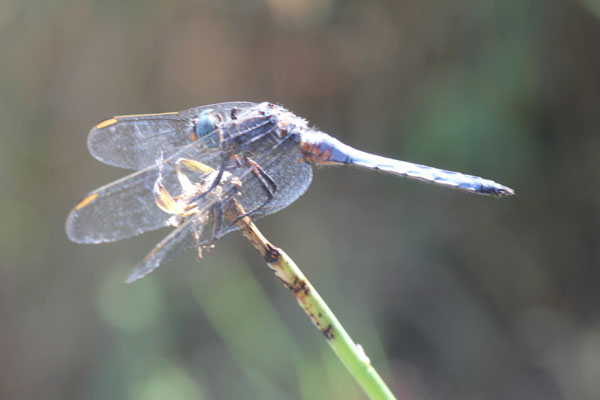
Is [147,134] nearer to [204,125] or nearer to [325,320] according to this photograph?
[204,125]

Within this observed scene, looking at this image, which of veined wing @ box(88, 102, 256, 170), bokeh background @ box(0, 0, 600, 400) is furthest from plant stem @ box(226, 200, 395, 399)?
bokeh background @ box(0, 0, 600, 400)

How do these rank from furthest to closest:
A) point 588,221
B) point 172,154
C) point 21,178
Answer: point 21,178, point 588,221, point 172,154

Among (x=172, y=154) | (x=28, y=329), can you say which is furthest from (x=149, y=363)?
(x=172, y=154)

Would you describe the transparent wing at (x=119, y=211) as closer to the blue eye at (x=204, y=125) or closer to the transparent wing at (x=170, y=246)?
the blue eye at (x=204, y=125)

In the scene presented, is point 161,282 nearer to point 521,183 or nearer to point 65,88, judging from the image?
point 65,88

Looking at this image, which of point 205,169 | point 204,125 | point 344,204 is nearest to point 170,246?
point 205,169
